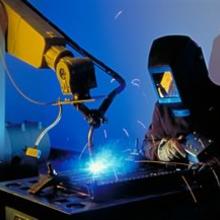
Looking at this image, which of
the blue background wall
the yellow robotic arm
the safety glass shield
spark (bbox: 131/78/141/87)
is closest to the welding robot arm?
the yellow robotic arm

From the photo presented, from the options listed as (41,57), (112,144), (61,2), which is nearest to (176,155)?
(41,57)

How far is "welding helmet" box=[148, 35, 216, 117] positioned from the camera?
47.0 inches

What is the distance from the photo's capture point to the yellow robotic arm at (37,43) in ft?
3.41

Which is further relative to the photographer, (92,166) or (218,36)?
(218,36)

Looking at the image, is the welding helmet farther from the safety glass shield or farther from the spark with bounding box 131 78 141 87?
the spark with bounding box 131 78 141 87

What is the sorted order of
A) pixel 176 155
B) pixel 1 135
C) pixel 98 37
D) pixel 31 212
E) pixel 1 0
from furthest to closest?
pixel 98 37 < pixel 1 135 < pixel 176 155 < pixel 1 0 < pixel 31 212

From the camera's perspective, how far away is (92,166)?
126cm

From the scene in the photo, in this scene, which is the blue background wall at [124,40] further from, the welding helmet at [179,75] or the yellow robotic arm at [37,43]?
the yellow robotic arm at [37,43]

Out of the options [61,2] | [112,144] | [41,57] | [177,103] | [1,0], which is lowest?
[112,144]

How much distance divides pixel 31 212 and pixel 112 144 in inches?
51.7

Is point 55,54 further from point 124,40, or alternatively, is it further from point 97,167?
point 124,40

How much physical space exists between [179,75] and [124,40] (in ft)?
3.87

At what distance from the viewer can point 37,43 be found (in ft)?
3.65

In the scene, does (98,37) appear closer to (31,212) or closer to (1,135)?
(1,135)
